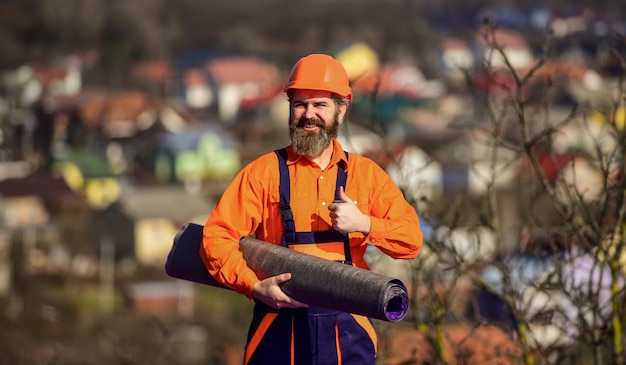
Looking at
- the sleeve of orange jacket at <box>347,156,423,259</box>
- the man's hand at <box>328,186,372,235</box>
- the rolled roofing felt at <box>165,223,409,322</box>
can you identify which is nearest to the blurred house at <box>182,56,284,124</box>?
the sleeve of orange jacket at <box>347,156,423,259</box>

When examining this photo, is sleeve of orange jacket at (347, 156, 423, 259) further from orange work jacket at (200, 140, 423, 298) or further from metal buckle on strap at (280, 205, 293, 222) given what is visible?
metal buckle on strap at (280, 205, 293, 222)

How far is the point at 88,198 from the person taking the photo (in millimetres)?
47969

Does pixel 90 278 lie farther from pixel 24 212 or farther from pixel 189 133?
pixel 189 133

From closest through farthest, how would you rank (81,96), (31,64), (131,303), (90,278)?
(131,303)
(90,278)
(81,96)
(31,64)

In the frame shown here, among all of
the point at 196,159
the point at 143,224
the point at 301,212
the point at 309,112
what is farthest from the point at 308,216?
the point at 196,159

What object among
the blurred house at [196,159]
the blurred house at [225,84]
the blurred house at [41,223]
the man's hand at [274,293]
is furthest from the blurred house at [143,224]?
the man's hand at [274,293]

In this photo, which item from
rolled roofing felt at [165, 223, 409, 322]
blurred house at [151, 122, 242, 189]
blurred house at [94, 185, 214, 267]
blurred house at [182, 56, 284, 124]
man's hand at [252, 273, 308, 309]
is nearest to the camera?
rolled roofing felt at [165, 223, 409, 322]

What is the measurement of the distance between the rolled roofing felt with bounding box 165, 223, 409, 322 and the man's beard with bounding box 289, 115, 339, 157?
275mm

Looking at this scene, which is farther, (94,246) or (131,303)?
(94,246)

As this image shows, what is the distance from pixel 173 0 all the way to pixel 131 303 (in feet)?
287

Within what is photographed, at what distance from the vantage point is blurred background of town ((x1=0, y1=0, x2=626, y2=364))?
27.6 feet

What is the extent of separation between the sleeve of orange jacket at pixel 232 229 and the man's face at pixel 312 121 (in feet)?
0.56

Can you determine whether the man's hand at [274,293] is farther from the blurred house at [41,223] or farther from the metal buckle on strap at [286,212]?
the blurred house at [41,223]

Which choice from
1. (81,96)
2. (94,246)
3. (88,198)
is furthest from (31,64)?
(94,246)
